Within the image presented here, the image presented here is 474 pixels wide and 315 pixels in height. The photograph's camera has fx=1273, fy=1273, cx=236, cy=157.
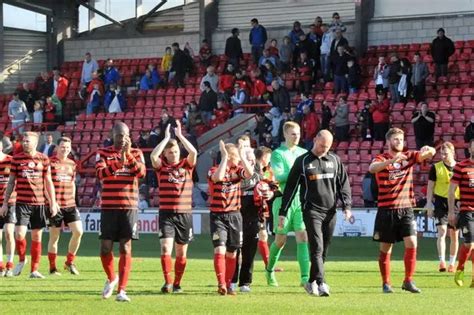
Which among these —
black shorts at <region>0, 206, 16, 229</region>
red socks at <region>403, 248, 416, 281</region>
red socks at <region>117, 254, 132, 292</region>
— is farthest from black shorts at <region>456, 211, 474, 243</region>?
black shorts at <region>0, 206, 16, 229</region>

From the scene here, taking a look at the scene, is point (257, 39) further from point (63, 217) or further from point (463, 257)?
point (463, 257)

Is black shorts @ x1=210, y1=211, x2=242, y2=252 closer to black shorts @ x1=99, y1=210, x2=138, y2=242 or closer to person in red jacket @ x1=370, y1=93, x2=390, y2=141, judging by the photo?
black shorts @ x1=99, y1=210, x2=138, y2=242

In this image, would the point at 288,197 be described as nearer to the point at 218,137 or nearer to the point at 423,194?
the point at 423,194

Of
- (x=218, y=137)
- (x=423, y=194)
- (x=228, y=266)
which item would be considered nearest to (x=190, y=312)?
(x=228, y=266)

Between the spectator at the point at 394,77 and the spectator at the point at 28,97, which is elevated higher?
the spectator at the point at 394,77

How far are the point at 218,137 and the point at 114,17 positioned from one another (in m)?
10.8

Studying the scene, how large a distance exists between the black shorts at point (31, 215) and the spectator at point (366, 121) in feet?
54.0

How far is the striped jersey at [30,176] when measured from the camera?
65.1ft

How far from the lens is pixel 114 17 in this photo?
48.0 meters

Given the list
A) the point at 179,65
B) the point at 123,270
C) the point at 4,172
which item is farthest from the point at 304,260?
the point at 179,65

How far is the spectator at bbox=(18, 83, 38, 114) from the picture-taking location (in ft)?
145

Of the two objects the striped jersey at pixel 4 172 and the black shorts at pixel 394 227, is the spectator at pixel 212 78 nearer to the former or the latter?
the striped jersey at pixel 4 172

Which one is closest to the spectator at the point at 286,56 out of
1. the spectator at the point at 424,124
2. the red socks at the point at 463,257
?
the spectator at the point at 424,124

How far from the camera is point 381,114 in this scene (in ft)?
114
